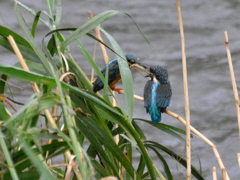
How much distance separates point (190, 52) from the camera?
492 centimetres

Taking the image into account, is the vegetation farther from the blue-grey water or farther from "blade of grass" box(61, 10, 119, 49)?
the blue-grey water

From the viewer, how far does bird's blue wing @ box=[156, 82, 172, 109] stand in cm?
269

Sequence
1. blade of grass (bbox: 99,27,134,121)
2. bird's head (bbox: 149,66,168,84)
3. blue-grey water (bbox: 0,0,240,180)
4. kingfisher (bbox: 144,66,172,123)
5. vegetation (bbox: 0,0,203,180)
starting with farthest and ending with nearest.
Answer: blue-grey water (bbox: 0,0,240,180), bird's head (bbox: 149,66,168,84), kingfisher (bbox: 144,66,172,123), blade of grass (bbox: 99,27,134,121), vegetation (bbox: 0,0,203,180)

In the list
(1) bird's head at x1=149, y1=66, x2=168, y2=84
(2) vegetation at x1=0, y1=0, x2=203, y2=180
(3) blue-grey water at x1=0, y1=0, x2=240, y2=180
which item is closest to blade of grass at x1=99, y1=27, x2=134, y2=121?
(2) vegetation at x1=0, y1=0, x2=203, y2=180

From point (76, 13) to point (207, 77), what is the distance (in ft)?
4.34

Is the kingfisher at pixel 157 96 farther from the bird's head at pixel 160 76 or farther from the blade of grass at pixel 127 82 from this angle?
the blade of grass at pixel 127 82

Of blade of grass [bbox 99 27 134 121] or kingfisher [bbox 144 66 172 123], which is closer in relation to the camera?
blade of grass [bbox 99 27 134 121]

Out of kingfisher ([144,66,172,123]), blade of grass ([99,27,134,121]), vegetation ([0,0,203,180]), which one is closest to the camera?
vegetation ([0,0,203,180])

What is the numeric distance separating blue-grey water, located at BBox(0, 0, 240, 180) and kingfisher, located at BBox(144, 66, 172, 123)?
4.08 feet

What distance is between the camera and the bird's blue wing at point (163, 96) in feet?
8.81

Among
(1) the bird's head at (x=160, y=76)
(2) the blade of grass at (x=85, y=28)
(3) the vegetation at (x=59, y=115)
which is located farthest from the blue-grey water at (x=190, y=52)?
(2) the blade of grass at (x=85, y=28)

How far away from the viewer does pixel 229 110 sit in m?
4.47

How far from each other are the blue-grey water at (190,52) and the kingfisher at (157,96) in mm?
1243

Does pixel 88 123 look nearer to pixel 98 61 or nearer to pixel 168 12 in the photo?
pixel 98 61
